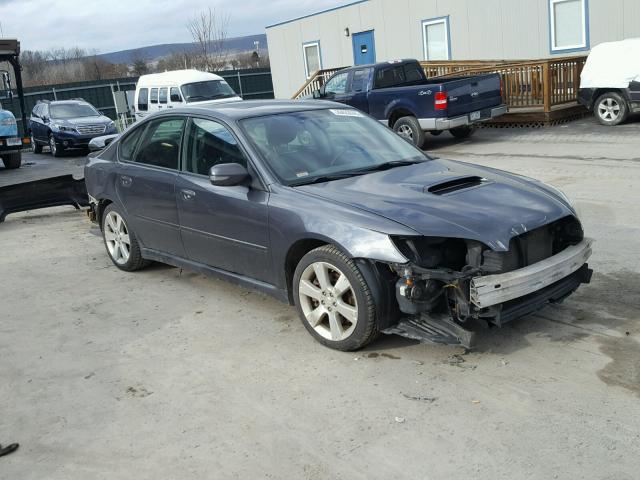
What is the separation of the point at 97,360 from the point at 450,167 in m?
2.95

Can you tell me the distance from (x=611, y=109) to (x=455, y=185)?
12.2 metres

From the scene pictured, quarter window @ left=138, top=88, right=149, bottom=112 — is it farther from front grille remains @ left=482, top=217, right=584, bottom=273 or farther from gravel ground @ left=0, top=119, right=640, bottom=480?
front grille remains @ left=482, top=217, right=584, bottom=273

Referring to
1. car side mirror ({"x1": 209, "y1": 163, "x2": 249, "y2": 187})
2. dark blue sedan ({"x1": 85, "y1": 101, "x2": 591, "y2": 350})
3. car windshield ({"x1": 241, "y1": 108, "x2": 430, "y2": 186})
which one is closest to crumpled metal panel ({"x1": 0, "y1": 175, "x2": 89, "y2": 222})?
dark blue sedan ({"x1": 85, "y1": 101, "x2": 591, "y2": 350})

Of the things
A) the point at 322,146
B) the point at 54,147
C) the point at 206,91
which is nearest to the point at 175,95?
the point at 206,91

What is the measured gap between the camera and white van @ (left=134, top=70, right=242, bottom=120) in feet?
66.0

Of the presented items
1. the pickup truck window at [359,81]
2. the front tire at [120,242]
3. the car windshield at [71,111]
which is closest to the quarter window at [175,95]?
the car windshield at [71,111]

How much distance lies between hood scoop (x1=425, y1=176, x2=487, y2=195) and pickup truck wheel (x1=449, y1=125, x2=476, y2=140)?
11813 mm

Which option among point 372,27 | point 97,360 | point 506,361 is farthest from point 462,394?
point 372,27

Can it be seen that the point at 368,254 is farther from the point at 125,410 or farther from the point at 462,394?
the point at 125,410

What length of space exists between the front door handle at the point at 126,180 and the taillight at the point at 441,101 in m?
9.17

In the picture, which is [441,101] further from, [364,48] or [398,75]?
[364,48]

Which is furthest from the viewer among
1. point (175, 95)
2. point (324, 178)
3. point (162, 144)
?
point (175, 95)

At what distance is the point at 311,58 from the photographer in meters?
28.2

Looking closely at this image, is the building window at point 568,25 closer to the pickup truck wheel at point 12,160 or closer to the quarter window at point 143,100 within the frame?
the quarter window at point 143,100
